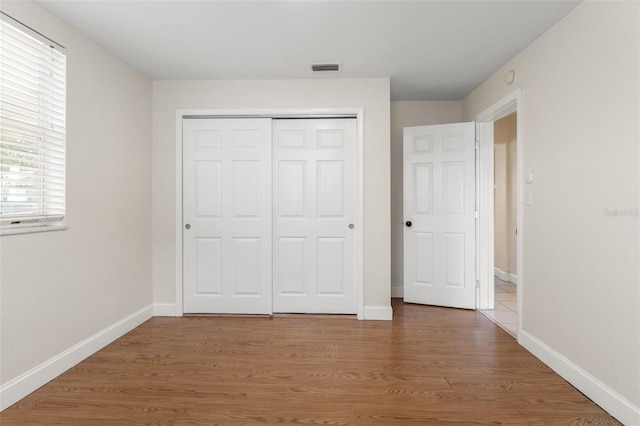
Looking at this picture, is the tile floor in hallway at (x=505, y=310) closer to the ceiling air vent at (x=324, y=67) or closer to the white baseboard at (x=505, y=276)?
the white baseboard at (x=505, y=276)

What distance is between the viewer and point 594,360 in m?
1.94

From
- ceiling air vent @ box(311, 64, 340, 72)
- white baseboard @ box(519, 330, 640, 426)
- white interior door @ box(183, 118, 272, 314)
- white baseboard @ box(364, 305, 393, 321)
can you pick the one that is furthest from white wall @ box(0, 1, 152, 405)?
white baseboard @ box(519, 330, 640, 426)

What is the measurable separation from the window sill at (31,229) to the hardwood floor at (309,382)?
3.23 ft

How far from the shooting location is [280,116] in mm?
3324

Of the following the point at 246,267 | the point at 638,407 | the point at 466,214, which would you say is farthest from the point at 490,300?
the point at 246,267

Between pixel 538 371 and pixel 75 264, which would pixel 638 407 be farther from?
pixel 75 264

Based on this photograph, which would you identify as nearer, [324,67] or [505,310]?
[324,67]

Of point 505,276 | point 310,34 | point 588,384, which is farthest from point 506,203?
point 310,34

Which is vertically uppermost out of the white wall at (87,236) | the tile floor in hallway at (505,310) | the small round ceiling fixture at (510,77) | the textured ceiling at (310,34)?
the textured ceiling at (310,34)

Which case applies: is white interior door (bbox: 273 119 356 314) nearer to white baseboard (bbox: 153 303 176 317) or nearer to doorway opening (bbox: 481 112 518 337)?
white baseboard (bbox: 153 303 176 317)

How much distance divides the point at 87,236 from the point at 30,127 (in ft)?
2.75

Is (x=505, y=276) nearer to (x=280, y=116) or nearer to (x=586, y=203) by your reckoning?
(x=586, y=203)

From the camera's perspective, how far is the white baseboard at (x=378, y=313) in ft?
10.6

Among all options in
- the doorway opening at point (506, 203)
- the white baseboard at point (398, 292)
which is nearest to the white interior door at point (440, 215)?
the white baseboard at point (398, 292)
